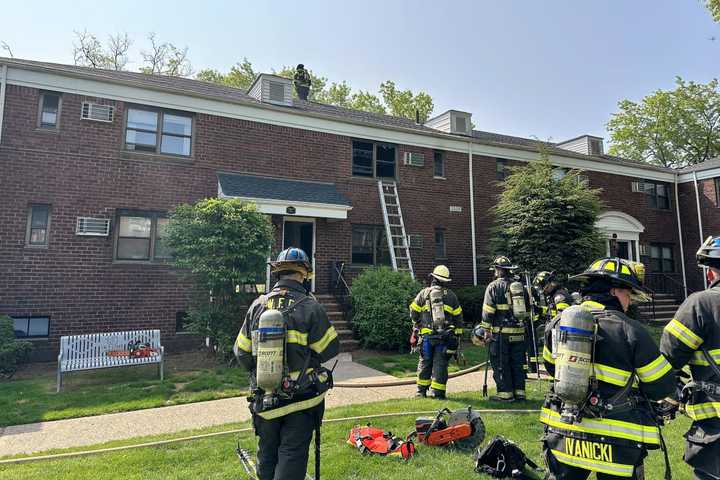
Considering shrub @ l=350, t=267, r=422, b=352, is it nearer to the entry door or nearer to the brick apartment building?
the brick apartment building

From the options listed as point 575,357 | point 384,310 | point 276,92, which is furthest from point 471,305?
point 575,357

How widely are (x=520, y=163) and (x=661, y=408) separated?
50.8 feet

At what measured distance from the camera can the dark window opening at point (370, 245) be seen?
13922mm

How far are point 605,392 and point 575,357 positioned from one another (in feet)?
1.14

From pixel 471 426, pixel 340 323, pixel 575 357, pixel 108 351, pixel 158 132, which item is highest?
pixel 158 132

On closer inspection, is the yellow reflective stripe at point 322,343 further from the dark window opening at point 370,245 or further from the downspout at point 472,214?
the downspout at point 472,214

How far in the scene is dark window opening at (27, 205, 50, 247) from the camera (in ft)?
32.9

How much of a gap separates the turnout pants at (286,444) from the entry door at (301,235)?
9.64 meters

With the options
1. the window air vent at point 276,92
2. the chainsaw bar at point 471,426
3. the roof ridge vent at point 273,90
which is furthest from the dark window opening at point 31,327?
the chainsaw bar at point 471,426

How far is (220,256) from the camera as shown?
939 centimetres

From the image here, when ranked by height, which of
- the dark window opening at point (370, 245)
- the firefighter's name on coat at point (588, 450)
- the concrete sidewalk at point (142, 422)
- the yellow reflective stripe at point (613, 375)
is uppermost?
the dark window opening at point (370, 245)

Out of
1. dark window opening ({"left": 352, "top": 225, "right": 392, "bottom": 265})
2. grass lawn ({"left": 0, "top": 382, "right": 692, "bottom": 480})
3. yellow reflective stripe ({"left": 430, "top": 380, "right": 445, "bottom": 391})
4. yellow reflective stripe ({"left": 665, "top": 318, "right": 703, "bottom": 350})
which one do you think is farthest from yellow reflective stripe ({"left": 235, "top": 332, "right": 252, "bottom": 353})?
dark window opening ({"left": 352, "top": 225, "right": 392, "bottom": 265})

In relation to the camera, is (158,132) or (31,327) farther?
(158,132)

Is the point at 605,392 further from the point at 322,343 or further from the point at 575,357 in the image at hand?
the point at 322,343
